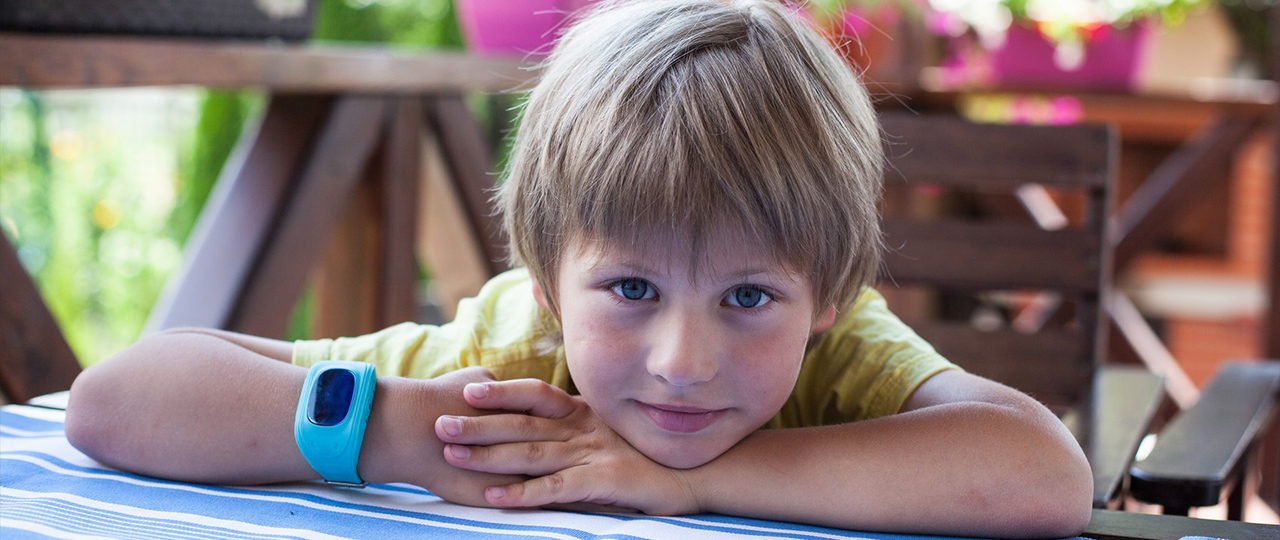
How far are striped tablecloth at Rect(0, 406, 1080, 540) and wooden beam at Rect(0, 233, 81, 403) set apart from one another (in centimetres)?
37

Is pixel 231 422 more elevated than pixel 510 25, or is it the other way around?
pixel 510 25

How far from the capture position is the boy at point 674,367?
0.82 meters

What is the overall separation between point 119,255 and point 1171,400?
3118 mm

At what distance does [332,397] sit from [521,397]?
0.46 ft

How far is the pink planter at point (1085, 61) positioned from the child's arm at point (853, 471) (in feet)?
7.20

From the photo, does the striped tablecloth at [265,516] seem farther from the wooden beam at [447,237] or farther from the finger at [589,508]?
the wooden beam at [447,237]

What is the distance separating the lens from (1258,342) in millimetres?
2848

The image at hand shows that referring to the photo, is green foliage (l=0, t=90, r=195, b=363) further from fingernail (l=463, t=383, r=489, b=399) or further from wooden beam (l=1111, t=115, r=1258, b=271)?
fingernail (l=463, t=383, r=489, b=399)

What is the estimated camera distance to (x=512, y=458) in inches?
34.3

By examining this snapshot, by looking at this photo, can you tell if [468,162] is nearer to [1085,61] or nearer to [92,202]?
[1085,61]

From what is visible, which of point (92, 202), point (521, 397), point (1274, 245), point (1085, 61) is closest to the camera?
point (521, 397)

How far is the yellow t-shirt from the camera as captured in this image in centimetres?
103

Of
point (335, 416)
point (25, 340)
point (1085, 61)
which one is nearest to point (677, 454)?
point (335, 416)

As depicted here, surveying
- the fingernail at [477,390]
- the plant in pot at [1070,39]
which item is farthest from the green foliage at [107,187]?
the fingernail at [477,390]
